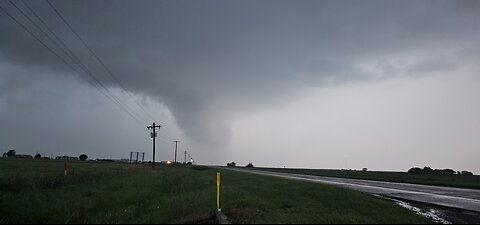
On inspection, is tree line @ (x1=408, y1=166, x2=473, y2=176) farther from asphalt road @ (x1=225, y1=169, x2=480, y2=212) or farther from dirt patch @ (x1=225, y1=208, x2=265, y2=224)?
dirt patch @ (x1=225, y1=208, x2=265, y2=224)

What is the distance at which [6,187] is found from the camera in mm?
22328

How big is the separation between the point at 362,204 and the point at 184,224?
8295mm

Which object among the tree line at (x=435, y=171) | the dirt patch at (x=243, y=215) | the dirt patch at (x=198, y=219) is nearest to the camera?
the dirt patch at (x=243, y=215)

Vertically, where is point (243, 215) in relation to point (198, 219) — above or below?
above

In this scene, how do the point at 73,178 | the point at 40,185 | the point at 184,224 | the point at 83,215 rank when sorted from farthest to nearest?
the point at 73,178, the point at 40,185, the point at 83,215, the point at 184,224

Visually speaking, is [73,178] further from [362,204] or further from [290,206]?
[362,204]

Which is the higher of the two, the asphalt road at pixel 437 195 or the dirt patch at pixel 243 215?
the dirt patch at pixel 243 215

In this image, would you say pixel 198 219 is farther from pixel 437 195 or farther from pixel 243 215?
pixel 437 195

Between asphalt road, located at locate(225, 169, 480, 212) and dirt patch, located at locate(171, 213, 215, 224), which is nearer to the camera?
dirt patch, located at locate(171, 213, 215, 224)

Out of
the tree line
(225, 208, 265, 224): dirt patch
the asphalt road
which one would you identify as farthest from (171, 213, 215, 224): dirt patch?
the tree line

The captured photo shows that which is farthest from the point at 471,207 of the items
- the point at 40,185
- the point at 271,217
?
the point at 40,185

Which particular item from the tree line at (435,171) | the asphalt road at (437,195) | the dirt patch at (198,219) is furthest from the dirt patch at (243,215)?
the tree line at (435,171)

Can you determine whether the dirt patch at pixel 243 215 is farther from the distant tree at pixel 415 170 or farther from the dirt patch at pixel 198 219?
the distant tree at pixel 415 170

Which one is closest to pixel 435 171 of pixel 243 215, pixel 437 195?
pixel 437 195
